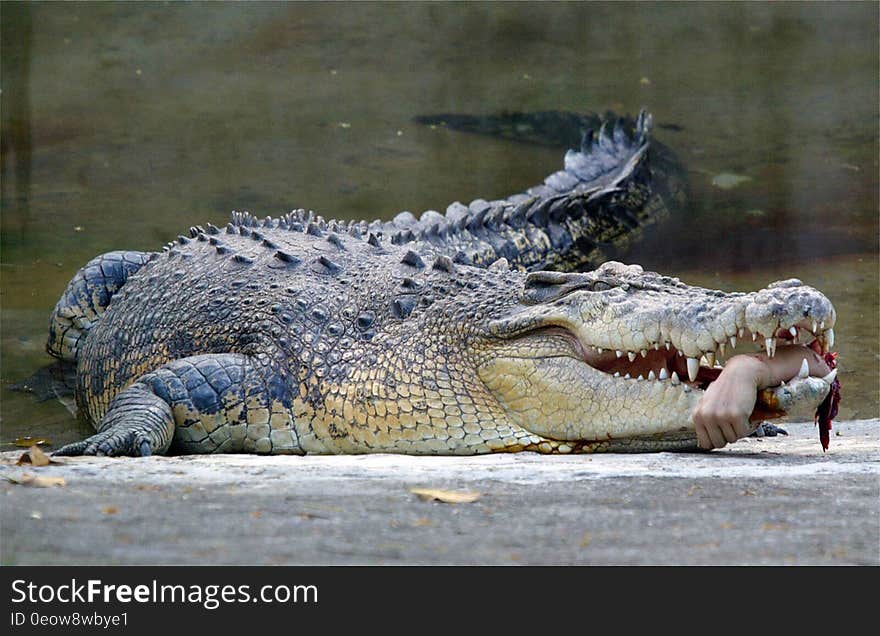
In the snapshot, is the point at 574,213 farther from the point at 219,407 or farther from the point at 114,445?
the point at 114,445

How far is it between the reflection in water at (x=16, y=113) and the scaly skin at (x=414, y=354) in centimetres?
381

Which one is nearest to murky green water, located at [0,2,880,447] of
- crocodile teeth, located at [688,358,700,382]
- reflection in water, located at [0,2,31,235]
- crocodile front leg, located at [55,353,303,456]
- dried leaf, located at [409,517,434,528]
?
reflection in water, located at [0,2,31,235]

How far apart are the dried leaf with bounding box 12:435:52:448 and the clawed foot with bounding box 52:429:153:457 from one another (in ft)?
3.07

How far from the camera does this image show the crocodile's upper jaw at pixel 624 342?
3648mm

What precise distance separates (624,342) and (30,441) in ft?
8.60

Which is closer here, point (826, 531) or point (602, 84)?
point (826, 531)

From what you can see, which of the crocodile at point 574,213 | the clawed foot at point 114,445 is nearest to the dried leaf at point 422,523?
the clawed foot at point 114,445

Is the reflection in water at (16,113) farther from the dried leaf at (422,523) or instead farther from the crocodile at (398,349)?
the dried leaf at (422,523)

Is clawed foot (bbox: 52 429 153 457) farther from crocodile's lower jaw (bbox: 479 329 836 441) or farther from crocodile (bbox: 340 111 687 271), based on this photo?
crocodile (bbox: 340 111 687 271)

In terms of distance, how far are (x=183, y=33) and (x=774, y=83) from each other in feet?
20.4

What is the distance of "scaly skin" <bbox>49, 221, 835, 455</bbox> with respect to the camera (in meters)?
3.89

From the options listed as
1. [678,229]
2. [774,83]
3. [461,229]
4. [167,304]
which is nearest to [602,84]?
[774,83]
